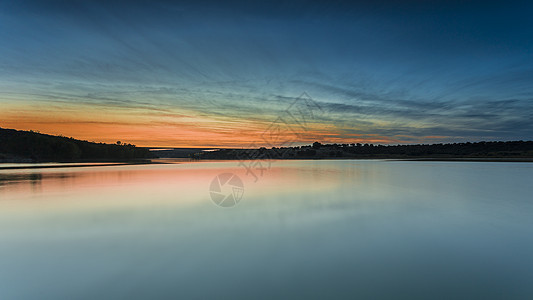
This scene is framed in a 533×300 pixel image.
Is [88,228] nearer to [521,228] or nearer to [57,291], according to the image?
[57,291]

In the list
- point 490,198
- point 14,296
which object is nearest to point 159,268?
point 14,296

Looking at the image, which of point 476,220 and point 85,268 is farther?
point 476,220

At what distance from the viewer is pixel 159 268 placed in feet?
14.8

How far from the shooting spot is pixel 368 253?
17.0 feet

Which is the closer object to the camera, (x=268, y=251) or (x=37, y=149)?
(x=268, y=251)

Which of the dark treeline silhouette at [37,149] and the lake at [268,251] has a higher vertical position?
the dark treeline silhouette at [37,149]

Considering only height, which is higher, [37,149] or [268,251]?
[37,149]

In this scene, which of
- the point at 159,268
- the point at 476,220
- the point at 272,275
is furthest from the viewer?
the point at 476,220

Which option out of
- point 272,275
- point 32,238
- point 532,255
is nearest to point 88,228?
point 32,238

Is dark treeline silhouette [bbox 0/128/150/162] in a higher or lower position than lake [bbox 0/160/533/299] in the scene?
higher

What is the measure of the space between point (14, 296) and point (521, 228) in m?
10.0

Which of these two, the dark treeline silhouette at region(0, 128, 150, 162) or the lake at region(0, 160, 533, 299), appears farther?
the dark treeline silhouette at region(0, 128, 150, 162)

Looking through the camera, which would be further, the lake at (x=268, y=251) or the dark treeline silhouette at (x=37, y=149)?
the dark treeline silhouette at (x=37, y=149)

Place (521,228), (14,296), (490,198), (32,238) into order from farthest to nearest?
(490,198) → (521,228) → (32,238) → (14,296)
